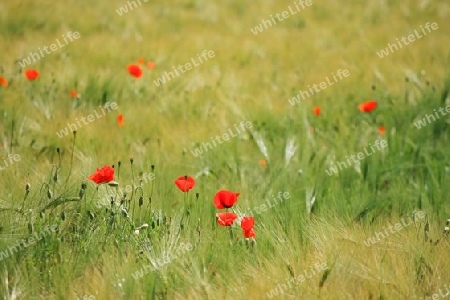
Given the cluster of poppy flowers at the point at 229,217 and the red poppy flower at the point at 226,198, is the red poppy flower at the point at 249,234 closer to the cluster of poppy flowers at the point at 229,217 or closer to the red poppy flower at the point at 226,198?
the cluster of poppy flowers at the point at 229,217

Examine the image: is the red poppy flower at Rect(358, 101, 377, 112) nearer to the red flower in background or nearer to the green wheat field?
the green wheat field

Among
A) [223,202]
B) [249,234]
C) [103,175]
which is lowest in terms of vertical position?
[249,234]

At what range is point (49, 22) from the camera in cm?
485

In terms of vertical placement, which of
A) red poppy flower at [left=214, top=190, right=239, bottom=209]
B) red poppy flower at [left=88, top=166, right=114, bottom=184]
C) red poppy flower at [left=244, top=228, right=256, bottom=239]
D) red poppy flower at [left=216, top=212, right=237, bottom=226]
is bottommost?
red poppy flower at [left=244, top=228, right=256, bottom=239]

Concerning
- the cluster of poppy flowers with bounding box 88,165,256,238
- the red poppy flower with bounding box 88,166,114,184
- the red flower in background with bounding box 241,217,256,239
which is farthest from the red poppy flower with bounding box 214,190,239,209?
the red poppy flower with bounding box 88,166,114,184

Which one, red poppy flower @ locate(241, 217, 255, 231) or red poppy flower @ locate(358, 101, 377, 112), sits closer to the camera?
red poppy flower @ locate(241, 217, 255, 231)

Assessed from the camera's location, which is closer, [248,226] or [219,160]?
[248,226]

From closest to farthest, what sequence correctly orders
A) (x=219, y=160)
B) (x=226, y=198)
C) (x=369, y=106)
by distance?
1. (x=226, y=198)
2. (x=219, y=160)
3. (x=369, y=106)

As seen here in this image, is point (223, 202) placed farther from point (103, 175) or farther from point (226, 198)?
point (103, 175)

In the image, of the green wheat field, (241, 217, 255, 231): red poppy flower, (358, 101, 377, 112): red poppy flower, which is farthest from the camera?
(358, 101, 377, 112): red poppy flower

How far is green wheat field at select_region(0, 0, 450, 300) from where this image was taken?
5.02 feet

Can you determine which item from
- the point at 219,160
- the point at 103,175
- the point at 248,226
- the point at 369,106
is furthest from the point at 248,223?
the point at 369,106

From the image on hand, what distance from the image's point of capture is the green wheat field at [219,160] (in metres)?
1.53

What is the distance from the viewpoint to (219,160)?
8.18ft
